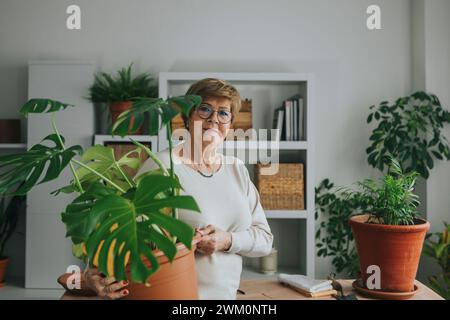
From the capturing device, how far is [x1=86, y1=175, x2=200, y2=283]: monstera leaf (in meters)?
0.80

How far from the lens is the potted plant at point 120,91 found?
322 centimetres

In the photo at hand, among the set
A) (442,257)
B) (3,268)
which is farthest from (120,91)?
(442,257)

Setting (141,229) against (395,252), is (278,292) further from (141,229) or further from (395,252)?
(141,229)

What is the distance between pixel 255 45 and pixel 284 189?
1161 mm

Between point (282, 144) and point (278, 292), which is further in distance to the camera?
point (282, 144)

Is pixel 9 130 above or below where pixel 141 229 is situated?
above

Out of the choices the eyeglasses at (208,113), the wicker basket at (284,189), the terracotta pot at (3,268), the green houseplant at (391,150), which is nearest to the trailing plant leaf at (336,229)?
the green houseplant at (391,150)

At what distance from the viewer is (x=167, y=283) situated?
2.87 feet

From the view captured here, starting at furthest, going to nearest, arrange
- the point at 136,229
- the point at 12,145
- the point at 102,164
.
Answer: the point at 12,145 < the point at 102,164 < the point at 136,229

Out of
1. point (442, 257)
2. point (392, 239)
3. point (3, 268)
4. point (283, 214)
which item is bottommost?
point (3, 268)

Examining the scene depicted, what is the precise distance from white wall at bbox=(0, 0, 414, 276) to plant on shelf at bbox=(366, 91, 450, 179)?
0.75 feet

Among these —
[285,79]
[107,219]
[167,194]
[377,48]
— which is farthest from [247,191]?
[377,48]

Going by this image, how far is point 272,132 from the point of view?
3334 millimetres
